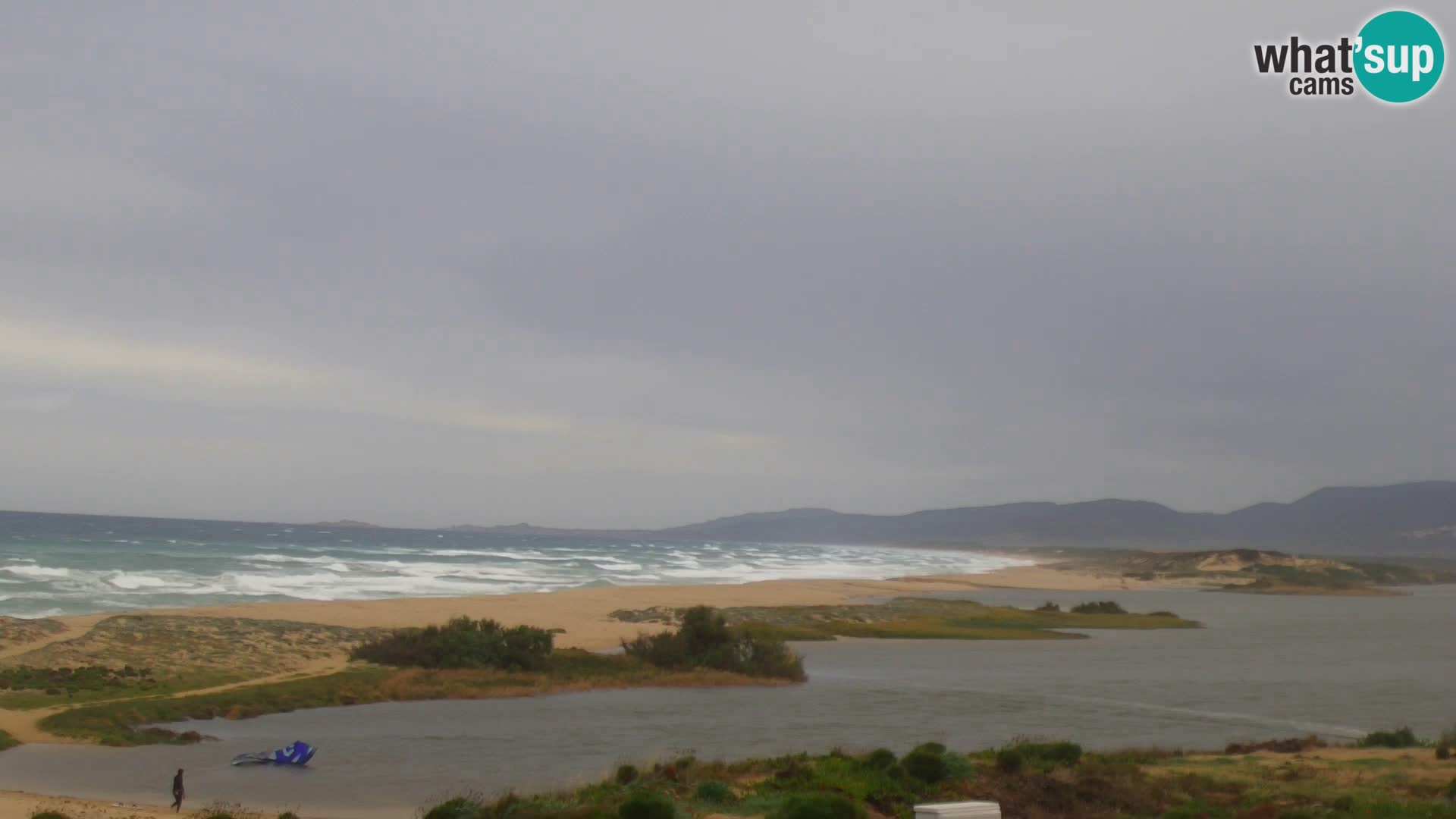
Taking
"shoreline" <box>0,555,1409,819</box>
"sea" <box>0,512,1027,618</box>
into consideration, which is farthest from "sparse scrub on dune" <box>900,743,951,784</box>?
"sea" <box>0,512,1027,618</box>

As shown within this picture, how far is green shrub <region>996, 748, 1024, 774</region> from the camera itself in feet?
56.5

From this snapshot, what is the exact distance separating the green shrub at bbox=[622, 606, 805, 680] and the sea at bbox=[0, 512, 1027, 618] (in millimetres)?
22724

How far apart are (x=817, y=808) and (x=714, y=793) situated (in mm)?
2424

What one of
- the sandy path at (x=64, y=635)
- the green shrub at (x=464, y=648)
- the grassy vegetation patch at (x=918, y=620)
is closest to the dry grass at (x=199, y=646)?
the sandy path at (x=64, y=635)

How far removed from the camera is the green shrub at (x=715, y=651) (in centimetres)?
3444

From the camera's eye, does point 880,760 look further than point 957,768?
Yes

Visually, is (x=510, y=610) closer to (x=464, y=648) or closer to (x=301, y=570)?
(x=464, y=648)

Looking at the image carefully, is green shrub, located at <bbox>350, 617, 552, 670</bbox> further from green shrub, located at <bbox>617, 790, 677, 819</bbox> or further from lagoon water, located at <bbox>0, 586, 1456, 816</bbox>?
green shrub, located at <bbox>617, 790, 677, 819</bbox>

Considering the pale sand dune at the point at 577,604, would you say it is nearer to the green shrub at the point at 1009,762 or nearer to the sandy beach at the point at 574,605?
the sandy beach at the point at 574,605

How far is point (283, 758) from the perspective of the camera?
20.3 meters

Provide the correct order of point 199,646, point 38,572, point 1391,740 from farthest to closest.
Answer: point 38,572, point 199,646, point 1391,740

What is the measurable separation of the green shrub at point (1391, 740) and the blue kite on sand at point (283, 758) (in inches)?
741

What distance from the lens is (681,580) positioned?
8581 centimetres

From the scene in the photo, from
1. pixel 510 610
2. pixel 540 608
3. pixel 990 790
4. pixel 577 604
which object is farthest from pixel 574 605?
pixel 990 790
